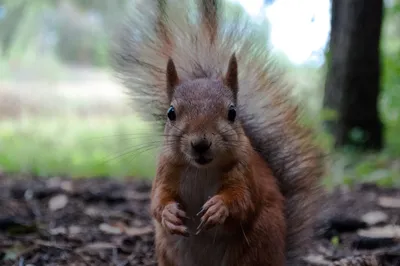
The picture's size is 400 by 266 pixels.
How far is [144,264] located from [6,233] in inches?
23.0

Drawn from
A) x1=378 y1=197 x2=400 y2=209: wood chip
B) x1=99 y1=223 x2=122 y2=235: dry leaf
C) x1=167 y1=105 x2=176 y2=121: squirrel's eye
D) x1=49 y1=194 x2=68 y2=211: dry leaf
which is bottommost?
x1=49 y1=194 x2=68 y2=211: dry leaf

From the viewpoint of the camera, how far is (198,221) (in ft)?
4.66

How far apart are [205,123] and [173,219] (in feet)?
0.79

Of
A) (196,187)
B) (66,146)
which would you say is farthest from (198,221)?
(66,146)

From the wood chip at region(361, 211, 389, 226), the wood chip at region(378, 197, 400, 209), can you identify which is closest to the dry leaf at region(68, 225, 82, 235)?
the wood chip at region(361, 211, 389, 226)

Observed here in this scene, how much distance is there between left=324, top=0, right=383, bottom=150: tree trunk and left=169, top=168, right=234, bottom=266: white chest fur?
297cm

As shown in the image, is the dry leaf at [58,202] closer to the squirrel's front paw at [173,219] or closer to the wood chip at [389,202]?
the squirrel's front paw at [173,219]

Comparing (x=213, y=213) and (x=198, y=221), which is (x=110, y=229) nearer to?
(x=198, y=221)

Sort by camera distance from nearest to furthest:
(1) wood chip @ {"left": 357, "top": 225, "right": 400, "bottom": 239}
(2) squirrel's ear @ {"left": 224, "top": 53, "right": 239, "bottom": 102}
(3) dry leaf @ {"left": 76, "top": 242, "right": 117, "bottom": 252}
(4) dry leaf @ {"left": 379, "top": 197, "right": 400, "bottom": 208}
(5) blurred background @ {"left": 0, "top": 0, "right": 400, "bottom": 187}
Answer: (2) squirrel's ear @ {"left": 224, "top": 53, "right": 239, "bottom": 102}
(3) dry leaf @ {"left": 76, "top": 242, "right": 117, "bottom": 252}
(1) wood chip @ {"left": 357, "top": 225, "right": 400, "bottom": 239}
(4) dry leaf @ {"left": 379, "top": 197, "right": 400, "bottom": 208}
(5) blurred background @ {"left": 0, "top": 0, "right": 400, "bottom": 187}

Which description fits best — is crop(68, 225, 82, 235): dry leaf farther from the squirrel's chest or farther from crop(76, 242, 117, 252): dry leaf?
the squirrel's chest

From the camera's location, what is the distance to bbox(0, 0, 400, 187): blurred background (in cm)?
429

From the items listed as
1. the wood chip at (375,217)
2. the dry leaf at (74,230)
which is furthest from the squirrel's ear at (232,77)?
the wood chip at (375,217)

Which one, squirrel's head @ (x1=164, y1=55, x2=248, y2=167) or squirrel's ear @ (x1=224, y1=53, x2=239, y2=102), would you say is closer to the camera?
squirrel's head @ (x1=164, y1=55, x2=248, y2=167)

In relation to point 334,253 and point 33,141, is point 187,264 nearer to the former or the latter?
point 334,253
